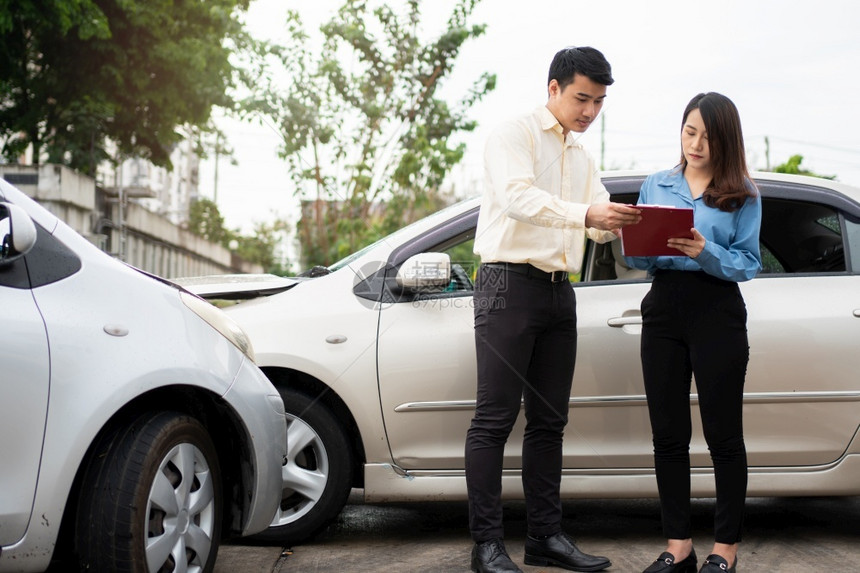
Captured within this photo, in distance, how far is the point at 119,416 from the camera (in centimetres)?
299

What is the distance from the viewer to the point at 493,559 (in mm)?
3734

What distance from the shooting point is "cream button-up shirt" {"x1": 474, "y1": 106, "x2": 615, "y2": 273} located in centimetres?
367

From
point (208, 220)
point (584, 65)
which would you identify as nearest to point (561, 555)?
point (584, 65)

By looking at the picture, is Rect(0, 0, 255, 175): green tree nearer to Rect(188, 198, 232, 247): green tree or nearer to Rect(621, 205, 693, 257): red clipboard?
Rect(621, 205, 693, 257): red clipboard

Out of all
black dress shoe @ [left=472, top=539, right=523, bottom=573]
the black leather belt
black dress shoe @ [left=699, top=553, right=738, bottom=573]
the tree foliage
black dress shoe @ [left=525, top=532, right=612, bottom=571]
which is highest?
the black leather belt

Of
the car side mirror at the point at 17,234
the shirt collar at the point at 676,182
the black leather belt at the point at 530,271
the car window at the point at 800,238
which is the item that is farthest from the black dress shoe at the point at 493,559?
the car side mirror at the point at 17,234

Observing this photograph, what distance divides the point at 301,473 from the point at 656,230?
193cm

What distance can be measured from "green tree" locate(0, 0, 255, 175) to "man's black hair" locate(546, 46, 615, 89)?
15.1 meters

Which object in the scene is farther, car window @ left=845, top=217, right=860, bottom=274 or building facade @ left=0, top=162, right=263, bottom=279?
building facade @ left=0, top=162, right=263, bottom=279

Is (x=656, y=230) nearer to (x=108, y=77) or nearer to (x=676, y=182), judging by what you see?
(x=676, y=182)

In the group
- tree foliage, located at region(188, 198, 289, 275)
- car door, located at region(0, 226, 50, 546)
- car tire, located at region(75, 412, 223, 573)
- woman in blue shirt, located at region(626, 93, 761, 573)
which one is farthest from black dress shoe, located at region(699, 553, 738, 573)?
tree foliage, located at region(188, 198, 289, 275)

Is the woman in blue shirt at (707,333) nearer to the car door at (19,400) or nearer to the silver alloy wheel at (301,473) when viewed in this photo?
the silver alloy wheel at (301,473)

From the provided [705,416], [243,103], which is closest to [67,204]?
[243,103]

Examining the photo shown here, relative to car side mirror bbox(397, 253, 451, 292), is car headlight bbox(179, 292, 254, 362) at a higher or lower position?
lower
